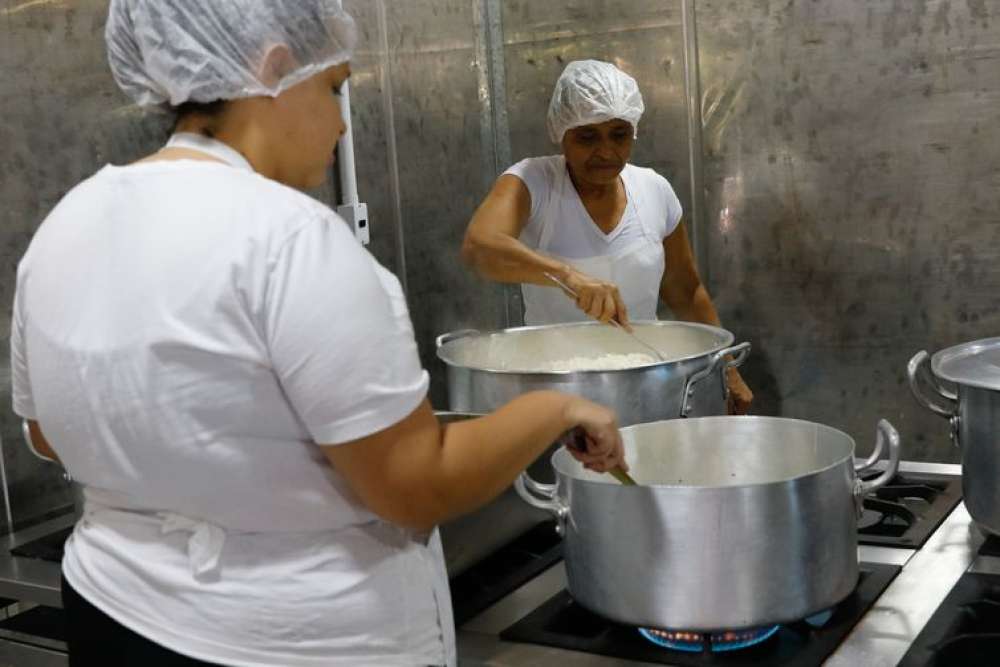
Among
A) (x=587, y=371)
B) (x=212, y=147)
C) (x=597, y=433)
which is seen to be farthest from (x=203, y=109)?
(x=587, y=371)

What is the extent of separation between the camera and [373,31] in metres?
2.25

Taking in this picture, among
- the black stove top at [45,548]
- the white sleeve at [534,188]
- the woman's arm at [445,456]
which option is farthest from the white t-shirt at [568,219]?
→ the woman's arm at [445,456]

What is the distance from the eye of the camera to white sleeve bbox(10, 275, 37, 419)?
91 cm

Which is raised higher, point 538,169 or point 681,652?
point 538,169

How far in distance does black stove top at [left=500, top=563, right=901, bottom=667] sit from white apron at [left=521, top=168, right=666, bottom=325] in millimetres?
961

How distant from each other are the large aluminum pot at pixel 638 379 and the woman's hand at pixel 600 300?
0.15m

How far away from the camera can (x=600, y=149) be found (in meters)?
2.08

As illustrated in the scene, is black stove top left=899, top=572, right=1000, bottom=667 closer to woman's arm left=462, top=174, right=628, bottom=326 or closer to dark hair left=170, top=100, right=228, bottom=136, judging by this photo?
woman's arm left=462, top=174, right=628, bottom=326

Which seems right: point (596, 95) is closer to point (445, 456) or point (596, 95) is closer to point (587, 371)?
point (587, 371)

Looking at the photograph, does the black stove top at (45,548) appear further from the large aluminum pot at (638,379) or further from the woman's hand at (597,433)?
the woman's hand at (597,433)

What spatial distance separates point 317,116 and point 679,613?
0.55 m

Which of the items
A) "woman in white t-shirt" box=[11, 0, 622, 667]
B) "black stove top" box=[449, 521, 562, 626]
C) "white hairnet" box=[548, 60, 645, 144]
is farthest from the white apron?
"woman in white t-shirt" box=[11, 0, 622, 667]

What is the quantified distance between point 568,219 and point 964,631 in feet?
3.91

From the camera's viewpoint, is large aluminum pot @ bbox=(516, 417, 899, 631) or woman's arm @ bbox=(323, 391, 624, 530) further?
large aluminum pot @ bbox=(516, 417, 899, 631)
